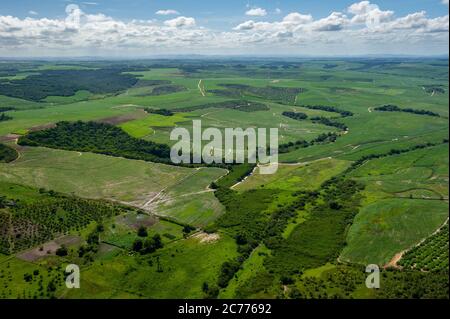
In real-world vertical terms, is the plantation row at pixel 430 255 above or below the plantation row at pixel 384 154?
below

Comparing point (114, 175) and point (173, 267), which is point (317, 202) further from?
point (114, 175)

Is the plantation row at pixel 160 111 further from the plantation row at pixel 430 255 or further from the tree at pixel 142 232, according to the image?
the plantation row at pixel 430 255

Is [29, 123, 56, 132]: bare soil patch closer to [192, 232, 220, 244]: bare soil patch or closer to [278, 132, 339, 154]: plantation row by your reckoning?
[278, 132, 339, 154]: plantation row

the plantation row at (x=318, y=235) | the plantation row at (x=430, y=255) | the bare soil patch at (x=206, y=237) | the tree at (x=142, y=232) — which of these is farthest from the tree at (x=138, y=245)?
Result: the plantation row at (x=430, y=255)

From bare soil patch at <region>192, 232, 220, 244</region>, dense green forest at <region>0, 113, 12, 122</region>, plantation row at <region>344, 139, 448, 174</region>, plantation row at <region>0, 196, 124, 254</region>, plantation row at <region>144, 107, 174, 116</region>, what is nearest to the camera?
plantation row at <region>0, 196, 124, 254</region>

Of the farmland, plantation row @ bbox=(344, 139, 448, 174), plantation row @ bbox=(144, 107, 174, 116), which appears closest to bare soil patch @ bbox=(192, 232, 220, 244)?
the farmland
